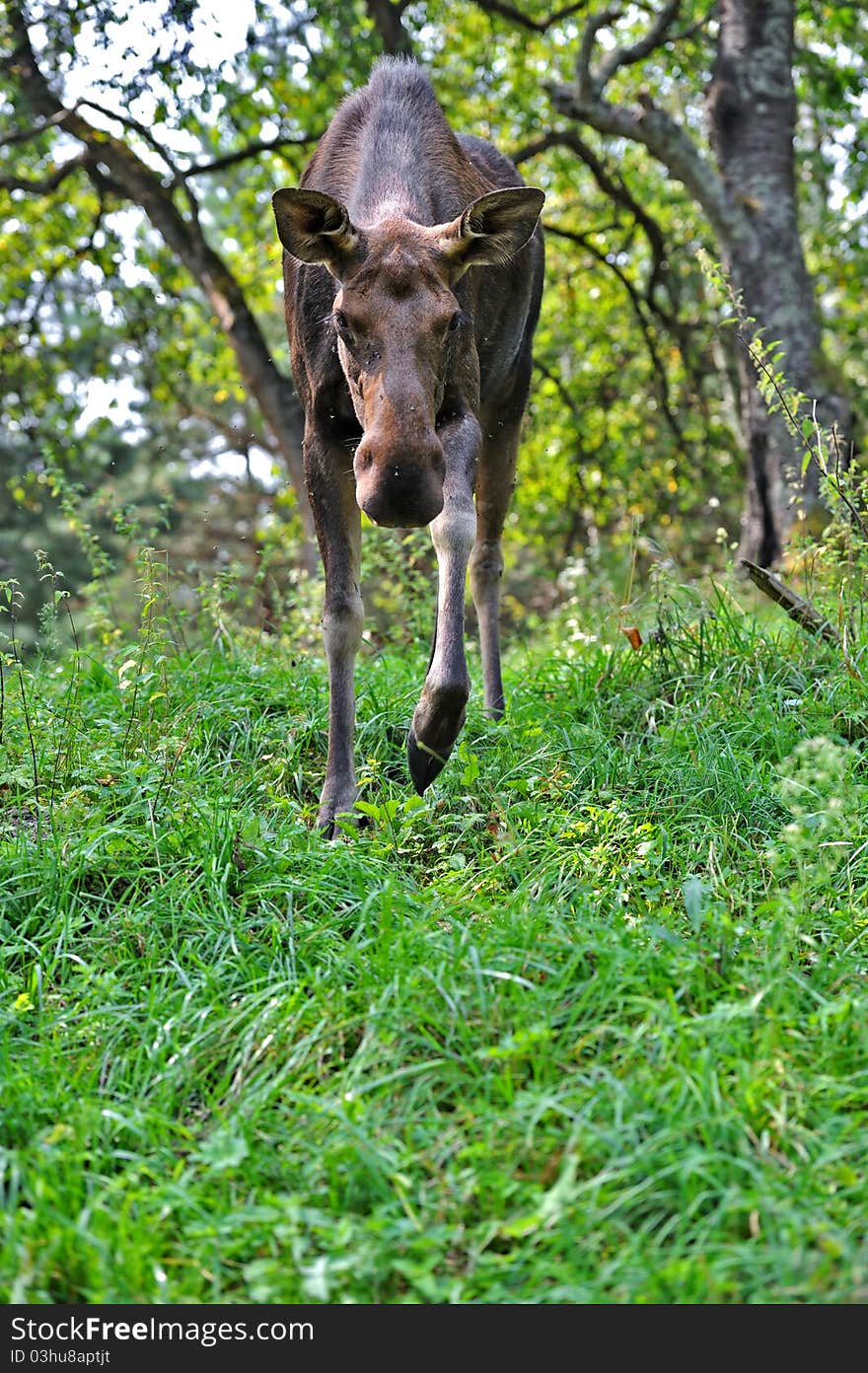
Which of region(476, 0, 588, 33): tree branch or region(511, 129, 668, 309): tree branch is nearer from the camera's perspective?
region(476, 0, 588, 33): tree branch

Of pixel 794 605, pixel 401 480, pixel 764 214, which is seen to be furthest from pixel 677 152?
pixel 401 480

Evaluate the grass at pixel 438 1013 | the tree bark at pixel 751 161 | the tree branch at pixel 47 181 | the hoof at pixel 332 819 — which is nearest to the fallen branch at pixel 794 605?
the grass at pixel 438 1013

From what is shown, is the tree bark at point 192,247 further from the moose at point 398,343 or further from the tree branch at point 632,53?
the moose at point 398,343

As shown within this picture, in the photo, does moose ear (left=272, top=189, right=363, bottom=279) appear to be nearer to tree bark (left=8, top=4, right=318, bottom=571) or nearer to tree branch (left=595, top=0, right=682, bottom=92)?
tree bark (left=8, top=4, right=318, bottom=571)

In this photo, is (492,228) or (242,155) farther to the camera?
(242,155)

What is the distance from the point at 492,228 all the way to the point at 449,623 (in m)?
1.49

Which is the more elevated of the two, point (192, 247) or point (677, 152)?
point (192, 247)

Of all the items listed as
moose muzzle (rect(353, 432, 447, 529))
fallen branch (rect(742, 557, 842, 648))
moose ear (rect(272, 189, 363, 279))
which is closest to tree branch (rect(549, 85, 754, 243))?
fallen branch (rect(742, 557, 842, 648))

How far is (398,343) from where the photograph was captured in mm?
4238

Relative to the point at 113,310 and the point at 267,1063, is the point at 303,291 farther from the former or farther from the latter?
the point at 113,310

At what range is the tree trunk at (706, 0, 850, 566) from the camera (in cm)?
985

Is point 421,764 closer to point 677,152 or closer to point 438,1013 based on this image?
point 438,1013

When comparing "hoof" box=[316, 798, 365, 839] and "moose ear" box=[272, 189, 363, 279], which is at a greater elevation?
"moose ear" box=[272, 189, 363, 279]
